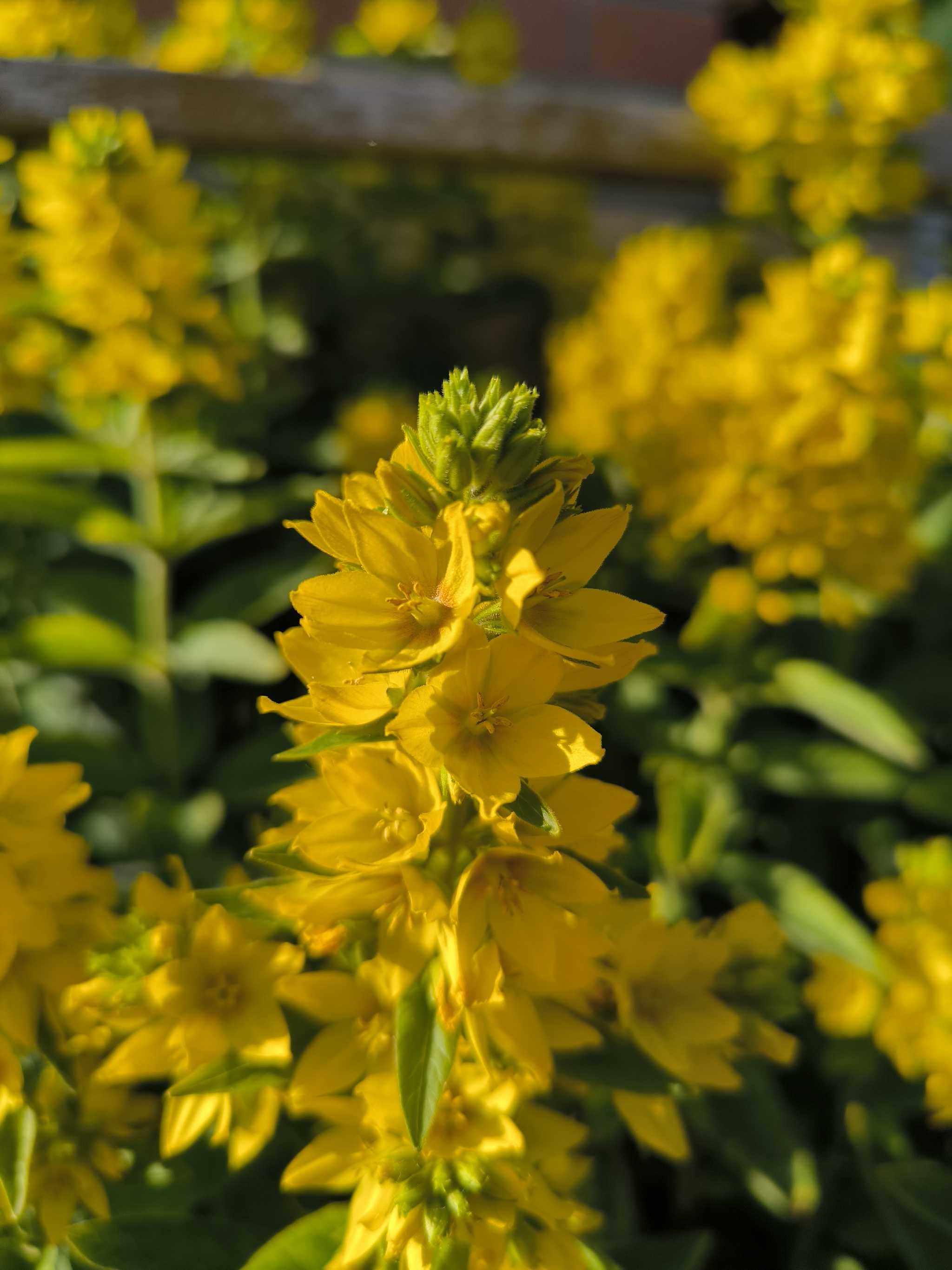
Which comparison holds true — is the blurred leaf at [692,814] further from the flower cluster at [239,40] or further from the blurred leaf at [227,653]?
the flower cluster at [239,40]

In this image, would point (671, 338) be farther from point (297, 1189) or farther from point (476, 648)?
point (297, 1189)

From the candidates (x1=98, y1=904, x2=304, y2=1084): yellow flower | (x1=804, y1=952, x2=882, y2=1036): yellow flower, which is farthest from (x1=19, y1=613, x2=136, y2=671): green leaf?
(x1=804, y1=952, x2=882, y2=1036): yellow flower

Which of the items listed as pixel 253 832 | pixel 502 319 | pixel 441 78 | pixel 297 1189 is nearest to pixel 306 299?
pixel 441 78

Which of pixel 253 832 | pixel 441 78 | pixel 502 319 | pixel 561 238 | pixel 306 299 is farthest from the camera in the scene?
pixel 502 319

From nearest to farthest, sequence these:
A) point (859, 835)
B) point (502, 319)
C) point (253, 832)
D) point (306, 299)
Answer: point (253, 832)
point (859, 835)
point (306, 299)
point (502, 319)

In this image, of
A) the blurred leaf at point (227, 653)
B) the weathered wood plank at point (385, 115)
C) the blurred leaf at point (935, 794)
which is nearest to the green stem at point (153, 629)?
the blurred leaf at point (227, 653)

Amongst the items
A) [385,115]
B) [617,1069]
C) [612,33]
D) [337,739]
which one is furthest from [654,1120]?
[612,33]
